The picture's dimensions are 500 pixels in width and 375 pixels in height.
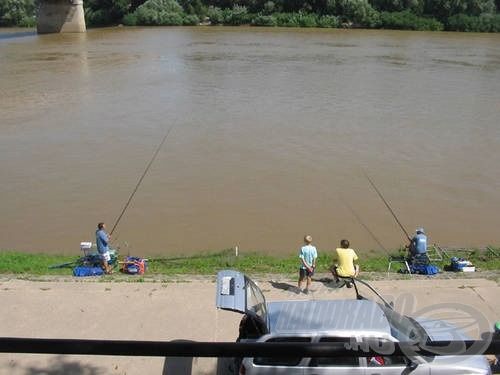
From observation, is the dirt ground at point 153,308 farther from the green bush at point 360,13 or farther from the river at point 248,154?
the green bush at point 360,13

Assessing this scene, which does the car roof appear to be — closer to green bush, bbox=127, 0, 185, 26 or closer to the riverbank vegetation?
the riverbank vegetation

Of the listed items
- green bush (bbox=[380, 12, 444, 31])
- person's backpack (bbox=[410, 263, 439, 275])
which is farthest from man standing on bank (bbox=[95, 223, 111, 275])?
green bush (bbox=[380, 12, 444, 31])

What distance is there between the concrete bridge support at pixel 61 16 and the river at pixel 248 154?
2842 centimetres

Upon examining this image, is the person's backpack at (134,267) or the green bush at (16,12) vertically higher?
the green bush at (16,12)

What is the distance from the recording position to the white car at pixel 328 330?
516 centimetres

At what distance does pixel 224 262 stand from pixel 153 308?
283 centimetres

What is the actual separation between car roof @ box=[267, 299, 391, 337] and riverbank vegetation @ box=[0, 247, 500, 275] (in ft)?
13.0

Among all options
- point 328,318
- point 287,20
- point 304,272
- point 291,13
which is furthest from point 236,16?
point 328,318

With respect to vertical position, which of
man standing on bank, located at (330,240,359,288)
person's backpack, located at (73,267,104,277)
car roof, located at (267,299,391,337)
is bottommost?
person's backpack, located at (73,267,104,277)

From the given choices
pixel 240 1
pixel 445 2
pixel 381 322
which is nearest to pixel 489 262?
pixel 381 322

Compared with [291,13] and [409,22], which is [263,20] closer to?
[291,13]

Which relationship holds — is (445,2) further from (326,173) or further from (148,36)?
(326,173)

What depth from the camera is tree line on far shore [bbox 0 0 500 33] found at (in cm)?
6606

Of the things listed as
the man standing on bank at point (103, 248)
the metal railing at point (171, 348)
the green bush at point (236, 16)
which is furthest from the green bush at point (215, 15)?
the metal railing at point (171, 348)
